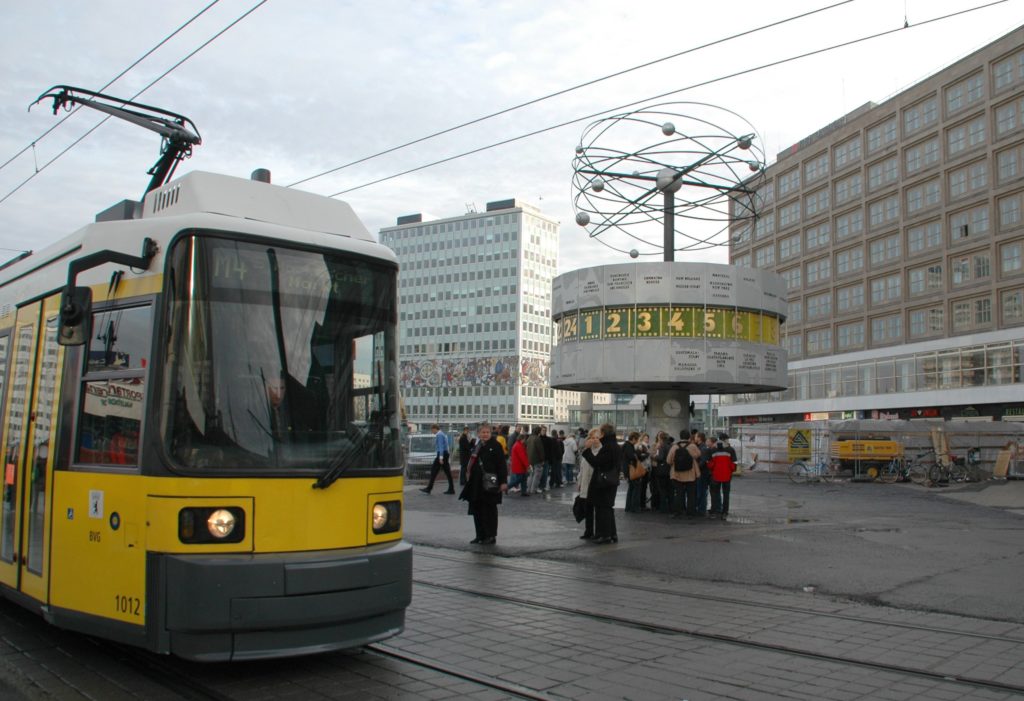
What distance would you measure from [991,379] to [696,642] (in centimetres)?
5270

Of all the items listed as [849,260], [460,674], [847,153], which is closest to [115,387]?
[460,674]

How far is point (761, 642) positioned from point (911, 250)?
5906cm

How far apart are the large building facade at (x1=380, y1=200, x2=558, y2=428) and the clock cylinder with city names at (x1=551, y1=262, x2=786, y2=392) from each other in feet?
336

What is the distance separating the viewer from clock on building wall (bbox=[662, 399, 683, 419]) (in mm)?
30219

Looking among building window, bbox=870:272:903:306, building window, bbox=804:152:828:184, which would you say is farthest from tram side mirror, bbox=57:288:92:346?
building window, bbox=804:152:828:184

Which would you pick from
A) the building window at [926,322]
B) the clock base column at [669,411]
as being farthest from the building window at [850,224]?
the clock base column at [669,411]

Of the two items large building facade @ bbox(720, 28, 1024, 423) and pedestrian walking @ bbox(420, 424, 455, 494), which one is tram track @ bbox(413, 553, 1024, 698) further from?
large building facade @ bbox(720, 28, 1024, 423)

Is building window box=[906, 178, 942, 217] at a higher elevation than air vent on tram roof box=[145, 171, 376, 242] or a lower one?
higher

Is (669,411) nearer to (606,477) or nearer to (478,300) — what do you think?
(606,477)

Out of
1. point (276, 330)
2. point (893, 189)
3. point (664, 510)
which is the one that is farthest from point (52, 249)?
point (893, 189)

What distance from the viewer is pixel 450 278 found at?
140500 millimetres

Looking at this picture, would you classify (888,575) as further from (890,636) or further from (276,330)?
(276,330)

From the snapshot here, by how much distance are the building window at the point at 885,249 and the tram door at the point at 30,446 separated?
61.8 m

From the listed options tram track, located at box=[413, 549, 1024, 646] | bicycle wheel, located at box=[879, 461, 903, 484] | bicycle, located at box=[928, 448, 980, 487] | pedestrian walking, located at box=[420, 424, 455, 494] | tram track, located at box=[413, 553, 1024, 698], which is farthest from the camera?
bicycle wheel, located at box=[879, 461, 903, 484]
